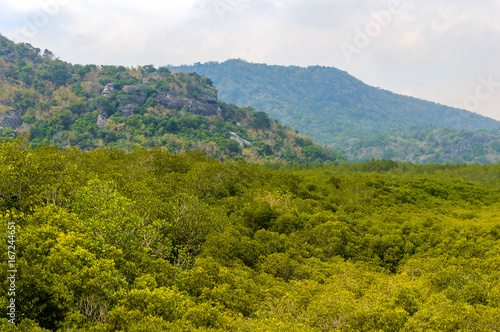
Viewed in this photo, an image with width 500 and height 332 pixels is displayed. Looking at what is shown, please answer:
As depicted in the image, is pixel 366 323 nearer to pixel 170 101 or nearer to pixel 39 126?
pixel 39 126

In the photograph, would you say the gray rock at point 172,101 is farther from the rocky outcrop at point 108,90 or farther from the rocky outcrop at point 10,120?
the rocky outcrop at point 10,120

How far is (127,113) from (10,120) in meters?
29.7

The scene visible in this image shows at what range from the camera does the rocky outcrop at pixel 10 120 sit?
88.4 meters

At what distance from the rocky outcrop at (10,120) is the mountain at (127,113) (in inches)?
9.0

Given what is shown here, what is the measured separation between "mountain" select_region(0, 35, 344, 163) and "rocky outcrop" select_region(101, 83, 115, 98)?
0.99 feet

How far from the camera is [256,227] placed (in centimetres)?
2439

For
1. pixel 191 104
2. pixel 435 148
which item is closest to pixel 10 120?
pixel 191 104

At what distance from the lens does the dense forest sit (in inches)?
431

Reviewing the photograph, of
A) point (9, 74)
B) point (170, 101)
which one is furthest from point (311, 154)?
point (9, 74)

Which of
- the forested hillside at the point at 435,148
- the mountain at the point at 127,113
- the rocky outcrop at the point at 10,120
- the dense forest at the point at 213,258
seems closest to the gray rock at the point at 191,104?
the mountain at the point at 127,113

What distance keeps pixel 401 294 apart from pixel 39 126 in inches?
3887

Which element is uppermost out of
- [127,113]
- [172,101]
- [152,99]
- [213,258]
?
[172,101]

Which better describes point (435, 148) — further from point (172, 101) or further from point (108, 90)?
point (108, 90)

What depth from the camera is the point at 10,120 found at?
297ft
